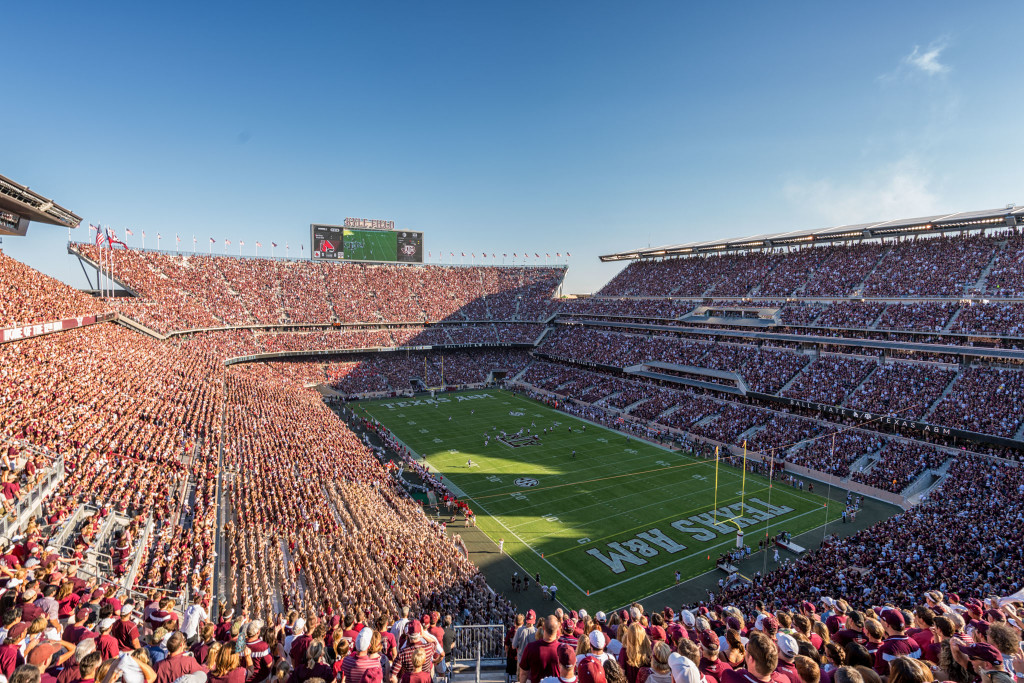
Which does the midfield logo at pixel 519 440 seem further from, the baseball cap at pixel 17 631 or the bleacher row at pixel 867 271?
the baseball cap at pixel 17 631

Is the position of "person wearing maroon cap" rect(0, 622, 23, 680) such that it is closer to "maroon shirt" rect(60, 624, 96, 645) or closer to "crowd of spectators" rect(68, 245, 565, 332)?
"maroon shirt" rect(60, 624, 96, 645)

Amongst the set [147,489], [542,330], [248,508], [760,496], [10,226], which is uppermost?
[10,226]

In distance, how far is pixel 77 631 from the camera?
20.2ft

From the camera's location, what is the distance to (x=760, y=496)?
2911 cm

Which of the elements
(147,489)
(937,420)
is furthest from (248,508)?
(937,420)

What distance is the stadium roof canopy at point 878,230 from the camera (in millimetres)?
38625

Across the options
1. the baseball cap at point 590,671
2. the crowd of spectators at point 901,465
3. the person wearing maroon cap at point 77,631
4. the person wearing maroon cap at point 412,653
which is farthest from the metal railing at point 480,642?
the crowd of spectators at point 901,465

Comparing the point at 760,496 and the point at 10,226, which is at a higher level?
the point at 10,226

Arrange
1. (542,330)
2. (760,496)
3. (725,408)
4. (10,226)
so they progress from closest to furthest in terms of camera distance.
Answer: (760,496) → (10,226) → (725,408) → (542,330)

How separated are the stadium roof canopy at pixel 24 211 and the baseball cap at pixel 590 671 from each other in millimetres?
33359

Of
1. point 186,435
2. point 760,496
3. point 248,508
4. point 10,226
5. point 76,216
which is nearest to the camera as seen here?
point 248,508

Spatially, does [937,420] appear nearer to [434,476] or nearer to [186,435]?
[434,476]

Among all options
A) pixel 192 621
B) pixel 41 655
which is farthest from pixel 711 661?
pixel 192 621

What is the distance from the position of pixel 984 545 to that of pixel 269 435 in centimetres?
3248
